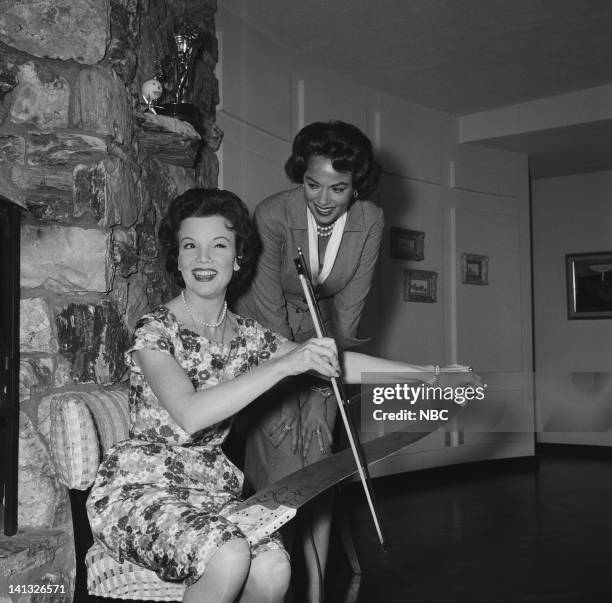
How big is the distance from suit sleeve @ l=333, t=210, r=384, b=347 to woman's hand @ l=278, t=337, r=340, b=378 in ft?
2.86

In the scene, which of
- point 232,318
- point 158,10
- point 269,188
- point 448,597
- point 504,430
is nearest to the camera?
point 232,318

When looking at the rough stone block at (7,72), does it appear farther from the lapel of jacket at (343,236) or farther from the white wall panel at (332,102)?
the white wall panel at (332,102)

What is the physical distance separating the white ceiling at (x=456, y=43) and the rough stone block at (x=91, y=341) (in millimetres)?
2016

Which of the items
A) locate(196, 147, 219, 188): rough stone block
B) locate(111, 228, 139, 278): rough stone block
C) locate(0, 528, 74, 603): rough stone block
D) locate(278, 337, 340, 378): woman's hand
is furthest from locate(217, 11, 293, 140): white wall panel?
locate(278, 337, 340, 378): woman's hand

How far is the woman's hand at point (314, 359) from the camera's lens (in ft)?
4.83

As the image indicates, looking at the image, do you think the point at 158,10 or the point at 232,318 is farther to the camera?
the point at 158,10

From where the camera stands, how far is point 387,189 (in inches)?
196

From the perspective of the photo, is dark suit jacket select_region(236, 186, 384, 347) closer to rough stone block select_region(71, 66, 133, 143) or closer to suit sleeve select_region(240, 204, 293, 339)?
suit sleeve select_region(240, 204, 293, 339)

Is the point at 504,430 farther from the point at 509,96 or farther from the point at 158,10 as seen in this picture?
the point at 158,10

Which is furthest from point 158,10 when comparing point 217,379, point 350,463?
point 350,463

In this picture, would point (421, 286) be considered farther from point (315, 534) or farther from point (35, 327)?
point (35, 327)

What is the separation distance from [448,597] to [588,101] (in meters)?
3.54

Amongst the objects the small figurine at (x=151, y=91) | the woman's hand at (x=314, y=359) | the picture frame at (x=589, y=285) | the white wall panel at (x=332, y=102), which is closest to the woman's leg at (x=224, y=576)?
the woman's hand at (x=314, y=359)

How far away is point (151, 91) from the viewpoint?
2.51 meters
